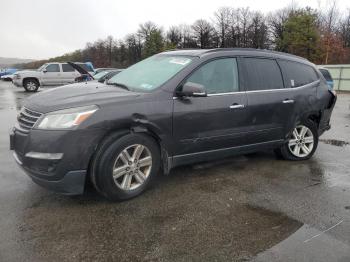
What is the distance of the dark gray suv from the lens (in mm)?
3504

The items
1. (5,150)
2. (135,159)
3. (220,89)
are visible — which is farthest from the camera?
(5,150)

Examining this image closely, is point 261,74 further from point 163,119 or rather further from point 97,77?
point 97,77

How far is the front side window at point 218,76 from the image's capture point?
439cm

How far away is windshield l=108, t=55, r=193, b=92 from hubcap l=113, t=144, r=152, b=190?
0.76 meters

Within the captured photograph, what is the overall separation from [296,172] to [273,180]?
0.58 meters

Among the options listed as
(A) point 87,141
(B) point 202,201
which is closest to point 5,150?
(A) point 87,141

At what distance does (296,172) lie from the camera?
511cm

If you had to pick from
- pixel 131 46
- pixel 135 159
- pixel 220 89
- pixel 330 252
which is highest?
pixel 131 46

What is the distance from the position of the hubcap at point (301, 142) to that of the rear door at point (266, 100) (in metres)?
0.44

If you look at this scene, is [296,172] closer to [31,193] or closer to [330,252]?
[330,252]

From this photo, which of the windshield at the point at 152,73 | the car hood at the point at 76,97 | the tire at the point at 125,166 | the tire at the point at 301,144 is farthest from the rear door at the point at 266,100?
the car hood at the point at 76,97

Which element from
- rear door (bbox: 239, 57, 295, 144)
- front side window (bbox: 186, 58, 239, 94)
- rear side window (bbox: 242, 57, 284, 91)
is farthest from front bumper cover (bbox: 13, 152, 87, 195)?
rear side window (bbox: 242, 57, 284, 91)

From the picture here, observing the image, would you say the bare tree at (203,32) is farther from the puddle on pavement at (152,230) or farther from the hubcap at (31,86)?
the puddle on pavement at (152,230)

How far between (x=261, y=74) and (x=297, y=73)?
90 cm
